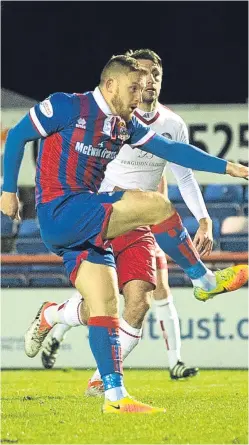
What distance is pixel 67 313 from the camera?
7930 millimetres

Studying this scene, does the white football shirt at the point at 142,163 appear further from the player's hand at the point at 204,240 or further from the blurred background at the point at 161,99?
the blurred background at the point at 161,99

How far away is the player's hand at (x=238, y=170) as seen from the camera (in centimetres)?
644

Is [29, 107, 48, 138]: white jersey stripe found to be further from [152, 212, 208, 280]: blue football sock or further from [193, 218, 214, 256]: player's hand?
[193, 218, 214, 256]: player's hand

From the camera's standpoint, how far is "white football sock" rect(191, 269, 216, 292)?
283 inches

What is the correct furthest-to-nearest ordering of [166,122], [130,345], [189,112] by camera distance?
[189,112] → [166,122] → [130,345]

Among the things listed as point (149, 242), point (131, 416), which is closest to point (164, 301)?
point (149, 242)

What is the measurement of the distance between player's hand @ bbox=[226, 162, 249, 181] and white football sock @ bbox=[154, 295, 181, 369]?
2.67 meters

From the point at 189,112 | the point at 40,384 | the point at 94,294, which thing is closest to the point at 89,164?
the point at 94,294

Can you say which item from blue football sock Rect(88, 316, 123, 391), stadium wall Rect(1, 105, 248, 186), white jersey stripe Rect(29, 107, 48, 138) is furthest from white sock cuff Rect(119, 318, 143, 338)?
stadium wall Rect(1, 105, 248, 186)

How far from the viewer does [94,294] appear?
6188 mm

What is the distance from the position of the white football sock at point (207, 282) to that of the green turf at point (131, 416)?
0.75 m

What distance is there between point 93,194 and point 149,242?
1.56m

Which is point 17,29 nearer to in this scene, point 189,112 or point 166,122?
point 189,112

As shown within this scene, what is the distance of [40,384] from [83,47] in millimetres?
9332
